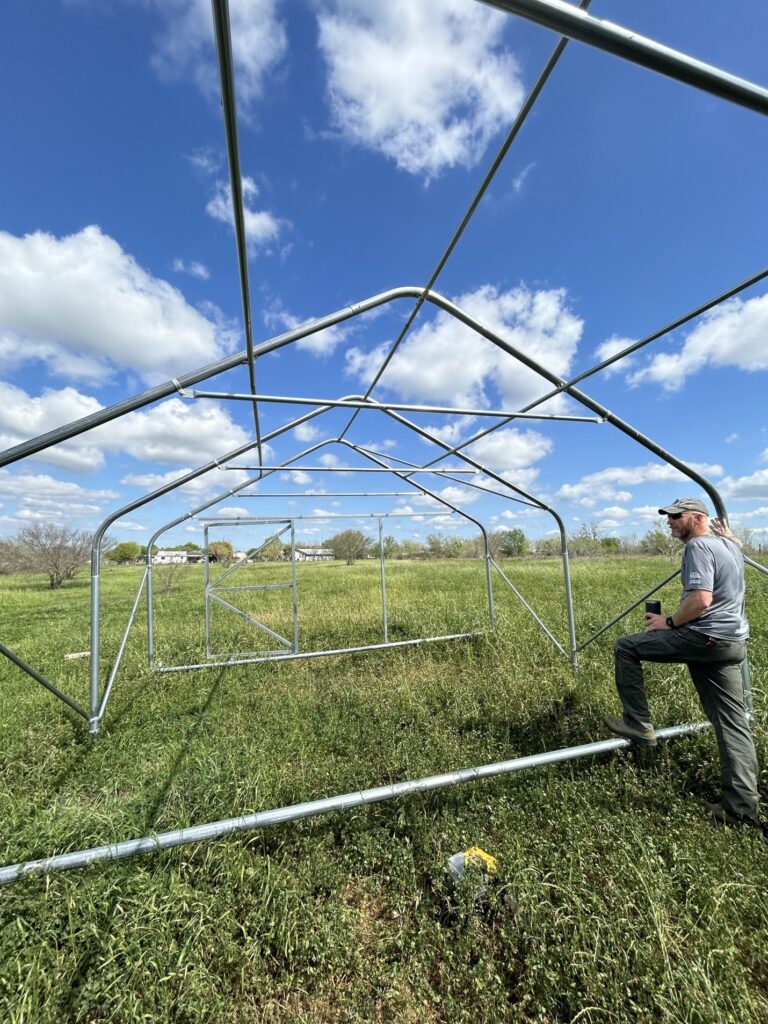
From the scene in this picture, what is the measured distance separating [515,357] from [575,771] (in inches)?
137

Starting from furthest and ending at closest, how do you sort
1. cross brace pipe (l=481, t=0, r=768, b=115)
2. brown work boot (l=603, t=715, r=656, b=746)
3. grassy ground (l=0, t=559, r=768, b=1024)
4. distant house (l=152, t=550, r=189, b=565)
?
distant house (l=152, t=550, r=189, b=565)
brown work boot (l=603, t=715, r=656, b=746)
grassy ground (l=0, t=559, r=768, b=1024)
cross brace pipe (l=481, t=0, r=768, b=115)

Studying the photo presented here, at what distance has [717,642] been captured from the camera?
9.11ft

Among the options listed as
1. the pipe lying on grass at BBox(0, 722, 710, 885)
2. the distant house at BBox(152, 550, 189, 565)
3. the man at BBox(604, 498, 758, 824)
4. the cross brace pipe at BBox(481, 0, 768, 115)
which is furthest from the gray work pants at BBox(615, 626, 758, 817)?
the distant house at BBox(152, 550, 189, 565)

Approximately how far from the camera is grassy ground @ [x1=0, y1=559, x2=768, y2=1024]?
1.84m

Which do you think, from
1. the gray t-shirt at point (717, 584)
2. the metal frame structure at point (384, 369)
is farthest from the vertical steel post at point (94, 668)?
the gray t-shirt at point (717, 584)

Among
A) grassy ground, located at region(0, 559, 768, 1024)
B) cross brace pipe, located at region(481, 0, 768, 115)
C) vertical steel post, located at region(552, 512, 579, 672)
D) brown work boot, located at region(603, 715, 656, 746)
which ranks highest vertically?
cross brace pipe, located at region(481, 0, 768, 115)

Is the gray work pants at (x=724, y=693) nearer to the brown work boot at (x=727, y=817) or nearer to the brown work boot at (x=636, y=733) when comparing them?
the brown work boot at (x=727, y=817)

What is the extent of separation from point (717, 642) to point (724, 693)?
0.38 meters

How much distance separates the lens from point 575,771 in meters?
3.33

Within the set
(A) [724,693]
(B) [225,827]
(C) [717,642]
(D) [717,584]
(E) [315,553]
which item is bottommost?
(B) [225,827]

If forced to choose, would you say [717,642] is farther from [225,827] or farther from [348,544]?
[348,544]

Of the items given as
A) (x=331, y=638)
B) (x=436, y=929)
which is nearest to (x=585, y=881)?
(x=436, y=929)

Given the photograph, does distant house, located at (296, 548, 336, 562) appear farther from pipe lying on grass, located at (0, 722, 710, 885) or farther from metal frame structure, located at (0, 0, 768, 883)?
pipe lying on grass, located at (0, 722, 710, 885)

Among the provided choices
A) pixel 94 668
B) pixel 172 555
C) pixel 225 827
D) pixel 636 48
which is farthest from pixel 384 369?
pixel 172 555
